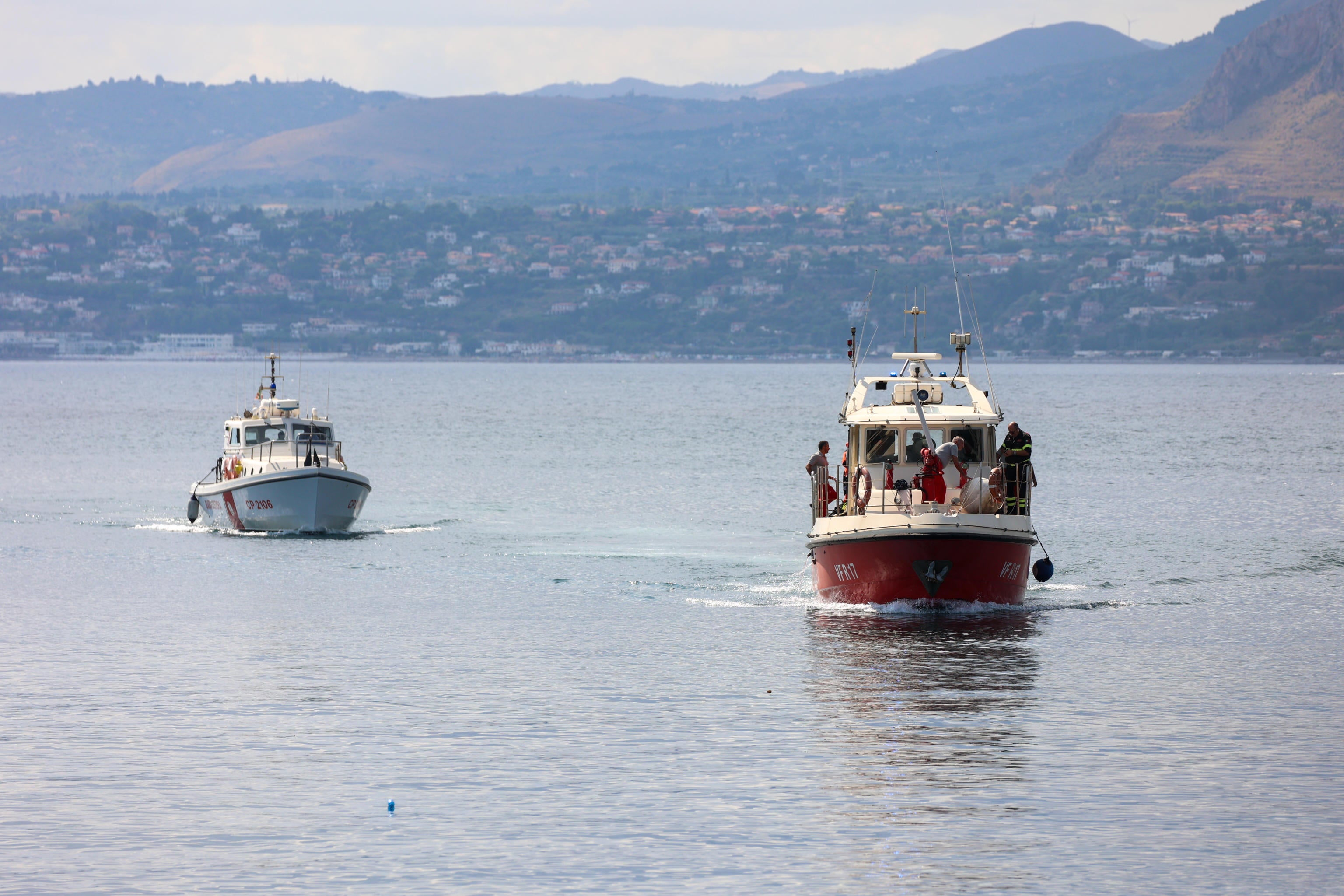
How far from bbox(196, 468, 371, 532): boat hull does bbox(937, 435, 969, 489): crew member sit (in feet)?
68.8

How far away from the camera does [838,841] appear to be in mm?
18922

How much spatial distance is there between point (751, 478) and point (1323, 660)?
45021 mm

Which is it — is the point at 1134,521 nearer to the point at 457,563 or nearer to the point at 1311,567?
the point at 1311,567

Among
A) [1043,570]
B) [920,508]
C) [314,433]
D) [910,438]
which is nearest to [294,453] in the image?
[314,433]

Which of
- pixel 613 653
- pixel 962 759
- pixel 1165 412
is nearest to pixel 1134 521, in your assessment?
pixel 613 653

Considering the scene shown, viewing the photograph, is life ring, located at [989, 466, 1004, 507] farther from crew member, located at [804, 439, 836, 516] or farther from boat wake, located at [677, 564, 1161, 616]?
crew member, located at [804, 439, 836, 516]

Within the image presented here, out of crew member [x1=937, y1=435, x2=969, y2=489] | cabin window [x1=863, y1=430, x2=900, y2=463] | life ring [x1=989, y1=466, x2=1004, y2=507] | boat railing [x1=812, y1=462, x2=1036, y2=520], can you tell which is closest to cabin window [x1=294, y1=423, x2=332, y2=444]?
boat railing [x1=812, y1=462, x2=1036, y2=520]

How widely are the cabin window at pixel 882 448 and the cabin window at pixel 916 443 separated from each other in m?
0.19

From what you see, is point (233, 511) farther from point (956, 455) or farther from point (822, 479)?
point (956, 455)

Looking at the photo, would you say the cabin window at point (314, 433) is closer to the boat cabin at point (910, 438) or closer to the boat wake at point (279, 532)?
the boat wake at point (279, 532)

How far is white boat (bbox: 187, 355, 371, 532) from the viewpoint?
163 ft

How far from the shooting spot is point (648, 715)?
25.2 metres

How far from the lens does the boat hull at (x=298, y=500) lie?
49375 mm

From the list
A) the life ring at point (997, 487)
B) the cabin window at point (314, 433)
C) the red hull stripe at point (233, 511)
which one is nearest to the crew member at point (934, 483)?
the life ring at point (997, 487)
